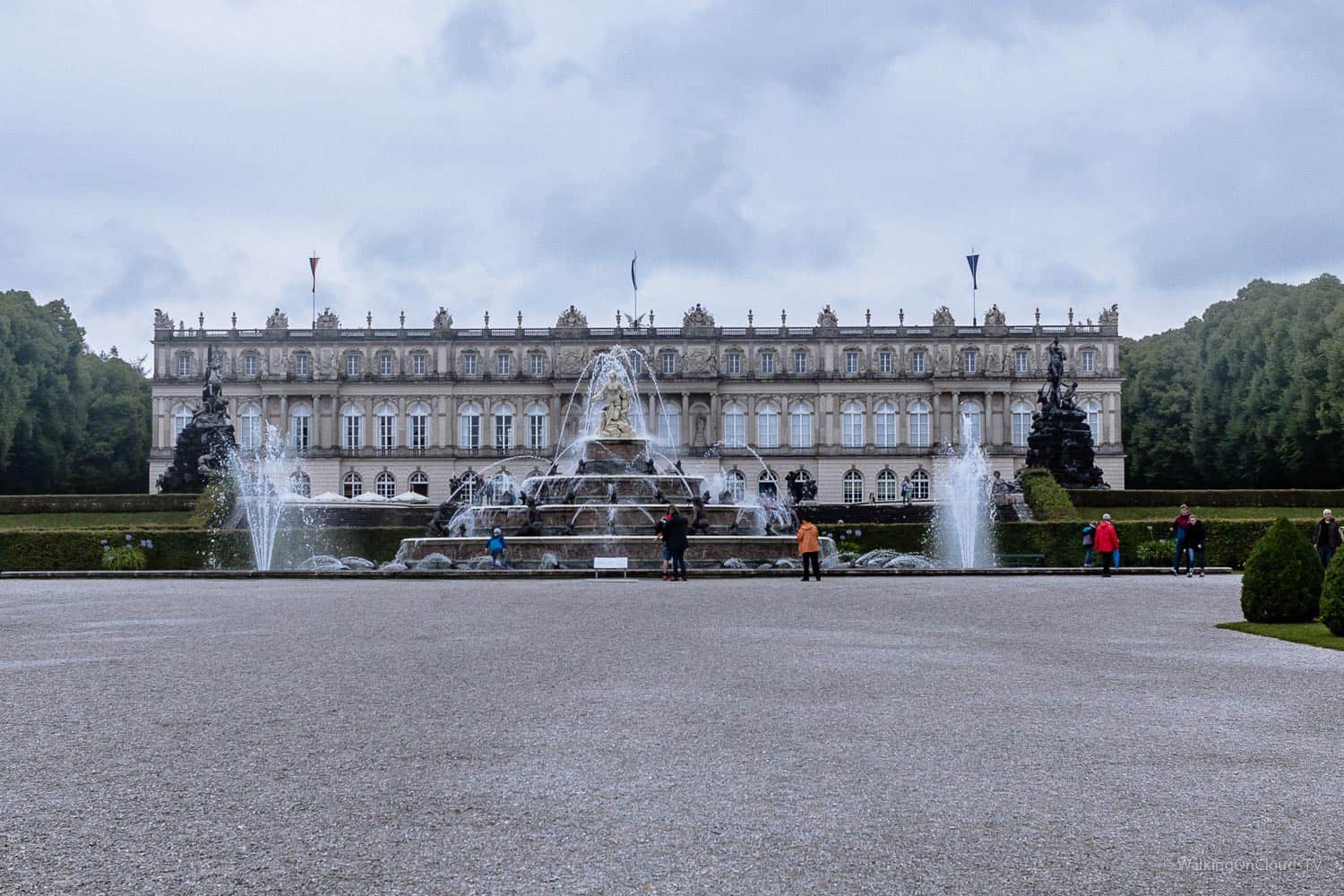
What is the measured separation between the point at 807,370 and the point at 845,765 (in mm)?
79227

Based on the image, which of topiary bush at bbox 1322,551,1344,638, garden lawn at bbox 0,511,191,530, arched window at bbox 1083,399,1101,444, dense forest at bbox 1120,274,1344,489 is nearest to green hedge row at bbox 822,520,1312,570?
topiary bush at bbox 1322,551,1344,638

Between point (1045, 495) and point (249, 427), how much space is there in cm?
5802

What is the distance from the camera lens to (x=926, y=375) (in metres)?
84.7

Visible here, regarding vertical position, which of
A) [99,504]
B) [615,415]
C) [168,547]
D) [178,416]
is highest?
[178,416]

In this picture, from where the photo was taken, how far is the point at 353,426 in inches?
3359

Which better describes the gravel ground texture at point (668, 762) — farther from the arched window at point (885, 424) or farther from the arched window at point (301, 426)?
the arched window at point (301, 426)

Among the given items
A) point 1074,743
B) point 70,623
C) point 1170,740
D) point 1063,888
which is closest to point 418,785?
point 1063,888

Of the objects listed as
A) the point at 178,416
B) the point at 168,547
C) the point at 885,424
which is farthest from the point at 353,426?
the point at 168,547

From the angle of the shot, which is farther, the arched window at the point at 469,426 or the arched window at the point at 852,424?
the arched window at the point at 469,426

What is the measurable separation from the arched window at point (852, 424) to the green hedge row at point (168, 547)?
2155 inches

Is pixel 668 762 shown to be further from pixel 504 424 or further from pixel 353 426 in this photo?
pixel 353 426

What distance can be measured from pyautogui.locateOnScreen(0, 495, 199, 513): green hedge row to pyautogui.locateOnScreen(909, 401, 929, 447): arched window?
53.6 m

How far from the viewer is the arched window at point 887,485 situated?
8488cm

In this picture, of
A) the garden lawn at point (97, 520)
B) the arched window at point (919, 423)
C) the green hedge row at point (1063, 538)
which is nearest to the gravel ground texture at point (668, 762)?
the green hedge row at point (1063, 538)
